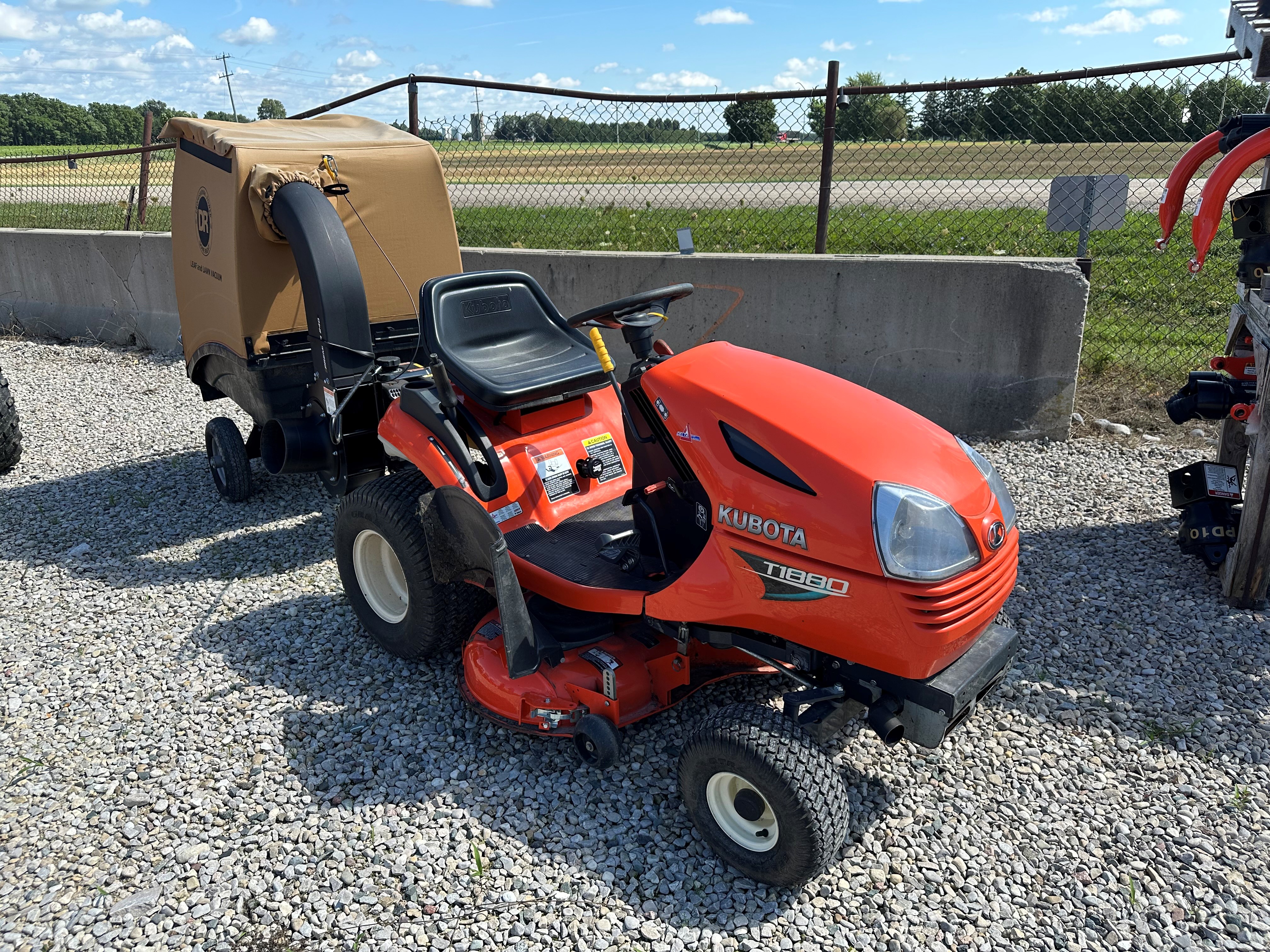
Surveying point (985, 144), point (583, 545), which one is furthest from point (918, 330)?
point (583, 545)

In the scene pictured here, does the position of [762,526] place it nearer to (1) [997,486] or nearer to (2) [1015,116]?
(1) [997,486]

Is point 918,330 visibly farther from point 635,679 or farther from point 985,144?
point 635,679

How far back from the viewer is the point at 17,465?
5660 mm

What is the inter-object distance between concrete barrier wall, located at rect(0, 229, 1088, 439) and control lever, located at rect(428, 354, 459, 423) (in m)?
1.83

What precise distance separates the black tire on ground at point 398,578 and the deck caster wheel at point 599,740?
0.78 m

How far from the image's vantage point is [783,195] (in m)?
6.73

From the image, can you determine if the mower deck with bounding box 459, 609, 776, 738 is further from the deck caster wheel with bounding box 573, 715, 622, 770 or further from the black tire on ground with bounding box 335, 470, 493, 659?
the black tire on ground with bounding box 335, 470, 493, 659

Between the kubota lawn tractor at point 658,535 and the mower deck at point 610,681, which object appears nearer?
the kubota lawn tractor at point 658,535

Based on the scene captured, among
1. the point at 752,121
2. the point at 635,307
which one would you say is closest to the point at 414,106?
the point at 752,121

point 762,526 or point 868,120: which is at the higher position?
point 868,120

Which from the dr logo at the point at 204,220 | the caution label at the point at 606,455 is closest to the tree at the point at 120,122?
the dr logo at the point at 204,220

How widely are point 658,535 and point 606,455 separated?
857mm

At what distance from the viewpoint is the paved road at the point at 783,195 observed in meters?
6.44

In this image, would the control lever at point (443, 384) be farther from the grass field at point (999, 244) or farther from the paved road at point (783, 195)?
the grass field at point (999, 244)
